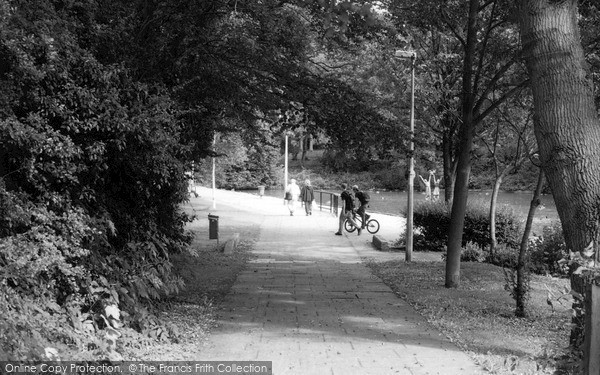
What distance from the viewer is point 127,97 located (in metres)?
6.22

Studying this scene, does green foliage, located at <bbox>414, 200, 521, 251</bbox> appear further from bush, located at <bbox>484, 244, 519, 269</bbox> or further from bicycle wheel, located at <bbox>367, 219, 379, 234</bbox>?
bicycle wheel, located at <bbox>367, 219, 379, 234</bbox>

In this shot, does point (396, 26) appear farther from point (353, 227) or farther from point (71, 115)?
point (353, 227)

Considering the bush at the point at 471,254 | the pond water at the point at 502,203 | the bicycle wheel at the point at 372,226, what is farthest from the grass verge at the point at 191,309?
the pond water at the point at 502,203

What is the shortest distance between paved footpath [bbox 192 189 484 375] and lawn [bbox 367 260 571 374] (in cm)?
24

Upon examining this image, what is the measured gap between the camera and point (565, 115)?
5.14 metres

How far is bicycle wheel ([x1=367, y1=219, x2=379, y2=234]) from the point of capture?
2183 cm

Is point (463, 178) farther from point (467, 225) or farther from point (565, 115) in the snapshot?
point (565, 115)

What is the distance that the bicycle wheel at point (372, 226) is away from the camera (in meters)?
21.8

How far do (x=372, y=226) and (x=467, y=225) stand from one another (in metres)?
5.12

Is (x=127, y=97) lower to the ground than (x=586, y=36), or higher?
lower

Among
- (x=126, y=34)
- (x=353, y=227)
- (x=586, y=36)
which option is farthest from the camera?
(x=353, y=227)

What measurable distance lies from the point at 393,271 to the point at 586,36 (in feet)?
18.3

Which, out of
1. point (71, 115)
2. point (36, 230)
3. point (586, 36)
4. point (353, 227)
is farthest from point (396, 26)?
point (353, 227)

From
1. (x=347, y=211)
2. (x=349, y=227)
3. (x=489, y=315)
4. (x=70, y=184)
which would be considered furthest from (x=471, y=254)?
(x=70, y=184)
